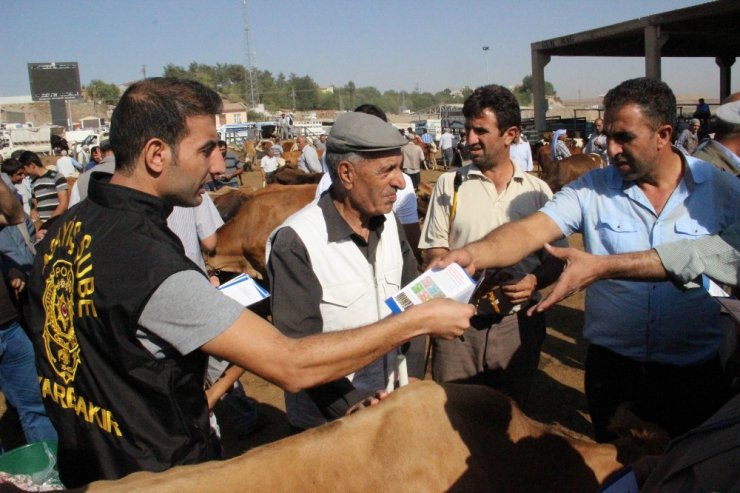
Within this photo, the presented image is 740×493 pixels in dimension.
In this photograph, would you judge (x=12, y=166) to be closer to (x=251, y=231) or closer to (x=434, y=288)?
(x=251, y=231)

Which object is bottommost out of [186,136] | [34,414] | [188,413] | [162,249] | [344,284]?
[34,414]

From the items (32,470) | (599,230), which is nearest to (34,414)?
(32,470)

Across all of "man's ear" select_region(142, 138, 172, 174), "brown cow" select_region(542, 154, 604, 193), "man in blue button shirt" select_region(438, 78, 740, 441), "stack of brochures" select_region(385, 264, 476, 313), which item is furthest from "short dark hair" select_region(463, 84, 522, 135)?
"brown cow" select_region(542, 154, 604, 193)

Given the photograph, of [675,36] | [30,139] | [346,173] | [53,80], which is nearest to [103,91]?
[53,80]

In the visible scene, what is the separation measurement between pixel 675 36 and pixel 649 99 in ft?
73.9

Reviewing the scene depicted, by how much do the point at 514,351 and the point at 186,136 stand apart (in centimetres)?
234

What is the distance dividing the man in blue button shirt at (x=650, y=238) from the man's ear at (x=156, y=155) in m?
1.33

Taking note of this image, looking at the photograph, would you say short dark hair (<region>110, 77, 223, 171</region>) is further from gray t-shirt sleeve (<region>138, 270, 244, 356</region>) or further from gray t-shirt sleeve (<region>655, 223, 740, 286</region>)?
gray t-shirt sleeve (<region>655, 223, 740, 286</region>)

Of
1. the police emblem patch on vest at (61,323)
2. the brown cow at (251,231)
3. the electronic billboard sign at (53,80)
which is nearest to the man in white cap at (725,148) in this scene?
the police emblem patch on vest at (61,323)

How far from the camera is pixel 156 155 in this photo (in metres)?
1.93

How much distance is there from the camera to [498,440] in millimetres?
2062

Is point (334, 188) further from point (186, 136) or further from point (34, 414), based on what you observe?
point (34, 414)

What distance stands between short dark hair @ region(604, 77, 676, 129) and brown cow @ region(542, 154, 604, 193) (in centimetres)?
1071

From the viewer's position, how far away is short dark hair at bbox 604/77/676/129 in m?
2.82
